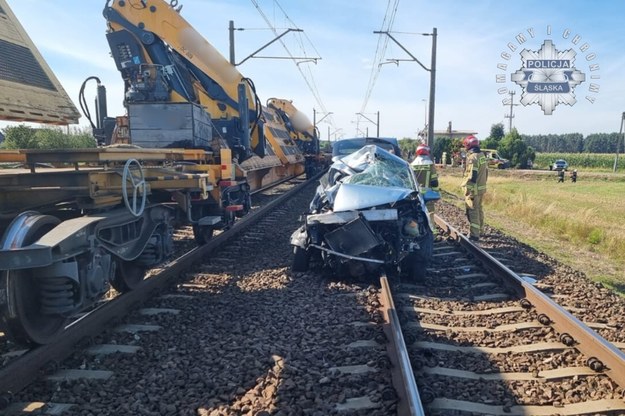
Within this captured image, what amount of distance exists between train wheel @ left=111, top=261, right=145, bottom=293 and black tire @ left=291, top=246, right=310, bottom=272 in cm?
197

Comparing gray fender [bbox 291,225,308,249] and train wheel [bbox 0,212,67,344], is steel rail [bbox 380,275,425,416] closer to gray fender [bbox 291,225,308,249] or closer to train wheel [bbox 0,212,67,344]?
gray fender [bbox 291,225,308,249]

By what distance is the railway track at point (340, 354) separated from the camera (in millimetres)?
3352

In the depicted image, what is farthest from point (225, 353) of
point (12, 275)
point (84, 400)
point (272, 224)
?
point (272, 224)

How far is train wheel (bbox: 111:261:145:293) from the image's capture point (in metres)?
5.50

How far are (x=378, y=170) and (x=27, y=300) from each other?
15.9ft

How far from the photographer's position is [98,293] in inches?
171

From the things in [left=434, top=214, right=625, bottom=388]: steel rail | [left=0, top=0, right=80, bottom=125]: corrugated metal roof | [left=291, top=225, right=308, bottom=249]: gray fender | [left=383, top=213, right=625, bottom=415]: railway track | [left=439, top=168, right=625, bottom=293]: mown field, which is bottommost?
[left=439, top=168, right=625, bottom=293]: mown field

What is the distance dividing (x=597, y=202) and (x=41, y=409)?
2189cm

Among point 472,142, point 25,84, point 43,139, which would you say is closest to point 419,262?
point 472,142

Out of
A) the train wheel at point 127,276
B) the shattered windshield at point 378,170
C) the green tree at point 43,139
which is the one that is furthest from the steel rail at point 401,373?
the green tree at point 43,139

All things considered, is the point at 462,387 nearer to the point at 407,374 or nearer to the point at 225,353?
the point at 407,374

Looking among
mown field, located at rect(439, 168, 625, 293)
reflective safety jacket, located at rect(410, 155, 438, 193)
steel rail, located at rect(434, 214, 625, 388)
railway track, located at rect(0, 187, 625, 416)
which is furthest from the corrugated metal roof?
mown field, located at rect(439, 168, 625, 293)

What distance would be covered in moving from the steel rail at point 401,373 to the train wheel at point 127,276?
115 inches

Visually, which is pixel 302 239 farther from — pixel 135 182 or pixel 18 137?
pixel 18 137
